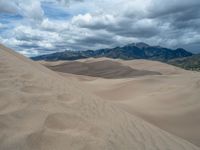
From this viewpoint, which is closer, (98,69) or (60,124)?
(60,124)

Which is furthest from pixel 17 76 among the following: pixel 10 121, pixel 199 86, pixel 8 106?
pixel 199 86

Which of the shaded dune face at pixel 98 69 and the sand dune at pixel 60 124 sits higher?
the sand dune at pixel 60 124

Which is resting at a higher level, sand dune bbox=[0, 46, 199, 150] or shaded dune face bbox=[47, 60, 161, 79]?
sand dune bbox=[0, 46, 199, 150]

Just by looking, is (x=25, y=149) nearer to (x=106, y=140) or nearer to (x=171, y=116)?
(x=106, y=140)

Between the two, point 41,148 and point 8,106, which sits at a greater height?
point 8,106

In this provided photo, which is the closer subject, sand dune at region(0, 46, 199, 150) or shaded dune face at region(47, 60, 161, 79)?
sand dune at region(0, 46, 199, 150)

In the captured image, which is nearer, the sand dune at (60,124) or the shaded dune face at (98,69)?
the sand dune at (60,124)

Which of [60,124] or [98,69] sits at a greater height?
[60,124]

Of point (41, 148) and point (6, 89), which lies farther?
point (6, 89)
